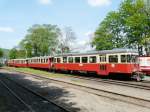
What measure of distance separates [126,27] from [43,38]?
36745 mm

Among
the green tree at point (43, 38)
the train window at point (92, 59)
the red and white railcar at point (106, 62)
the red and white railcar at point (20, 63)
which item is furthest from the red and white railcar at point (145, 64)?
the green tree at point (43, 38)

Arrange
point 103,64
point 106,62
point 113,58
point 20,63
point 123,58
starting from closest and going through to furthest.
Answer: point 123,58 < point 113,58 < point 106,62 < point 103,64 < point 20,63

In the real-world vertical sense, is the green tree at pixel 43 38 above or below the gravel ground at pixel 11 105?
above

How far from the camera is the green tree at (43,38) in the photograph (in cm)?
9006

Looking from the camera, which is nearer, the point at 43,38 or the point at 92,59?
the point at 92,59

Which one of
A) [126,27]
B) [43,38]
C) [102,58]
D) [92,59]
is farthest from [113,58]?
[43,38]

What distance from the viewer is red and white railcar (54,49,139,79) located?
27.3 meters

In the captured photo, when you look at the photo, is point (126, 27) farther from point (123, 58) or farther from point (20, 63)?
point (123, 58)

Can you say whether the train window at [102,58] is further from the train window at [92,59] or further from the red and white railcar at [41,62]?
the red and white railcar at [41,62]

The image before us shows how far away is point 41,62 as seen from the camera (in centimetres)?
5238

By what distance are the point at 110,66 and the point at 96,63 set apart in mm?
2692

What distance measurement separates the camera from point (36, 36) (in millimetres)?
91188

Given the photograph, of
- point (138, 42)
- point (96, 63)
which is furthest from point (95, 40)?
point (96, 63)

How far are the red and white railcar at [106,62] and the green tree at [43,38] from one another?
5224 centimetres
